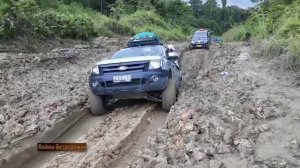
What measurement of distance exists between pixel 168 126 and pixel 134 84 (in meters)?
1.72

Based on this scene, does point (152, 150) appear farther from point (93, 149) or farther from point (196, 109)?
point (196, 109)

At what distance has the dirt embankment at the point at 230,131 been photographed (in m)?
6.07

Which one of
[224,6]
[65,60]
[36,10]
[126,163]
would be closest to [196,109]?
[126,163]

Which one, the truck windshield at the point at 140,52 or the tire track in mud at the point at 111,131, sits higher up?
the truck windshield at the point at 140,52

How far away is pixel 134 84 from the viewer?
30.7 ft

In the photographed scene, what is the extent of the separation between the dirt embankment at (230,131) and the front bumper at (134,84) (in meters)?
0.63

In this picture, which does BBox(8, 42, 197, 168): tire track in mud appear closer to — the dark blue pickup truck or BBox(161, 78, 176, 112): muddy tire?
BBox(161, 78, 176, 112): muddy tire

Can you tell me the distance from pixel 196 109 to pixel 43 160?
121 inches

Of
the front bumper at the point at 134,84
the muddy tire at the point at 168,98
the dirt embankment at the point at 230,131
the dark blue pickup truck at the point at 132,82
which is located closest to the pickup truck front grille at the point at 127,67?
the dark blue pickup truck at the point at 132,82

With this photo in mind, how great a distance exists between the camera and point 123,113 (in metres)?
9.51

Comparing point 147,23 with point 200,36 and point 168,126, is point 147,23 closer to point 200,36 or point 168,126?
point 200,36

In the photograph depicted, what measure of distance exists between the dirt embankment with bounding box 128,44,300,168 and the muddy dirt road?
15mm

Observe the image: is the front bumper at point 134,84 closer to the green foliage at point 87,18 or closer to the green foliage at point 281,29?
the green foliage at point 281,29

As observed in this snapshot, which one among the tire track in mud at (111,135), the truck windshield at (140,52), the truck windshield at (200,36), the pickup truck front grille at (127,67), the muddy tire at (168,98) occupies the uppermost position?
the truck windshield at (140,52)
